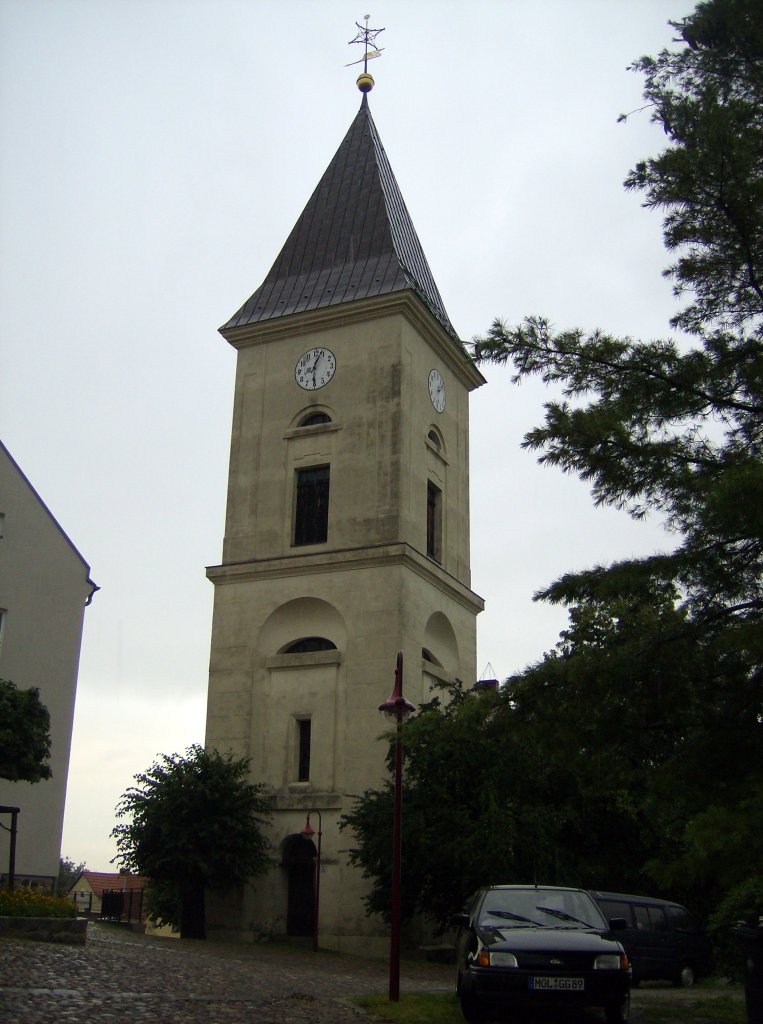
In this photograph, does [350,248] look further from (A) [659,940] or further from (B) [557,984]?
(B) [557,984]

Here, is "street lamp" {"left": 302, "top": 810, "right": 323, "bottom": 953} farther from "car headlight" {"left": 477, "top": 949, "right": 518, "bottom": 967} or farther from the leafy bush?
"car headlight" {"left": 477, "top": 949, "right": 518, "bottom": 967}

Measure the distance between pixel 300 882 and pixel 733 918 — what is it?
59.2 ft

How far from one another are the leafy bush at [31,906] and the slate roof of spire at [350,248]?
881 inches

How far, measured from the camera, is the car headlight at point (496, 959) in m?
10.8

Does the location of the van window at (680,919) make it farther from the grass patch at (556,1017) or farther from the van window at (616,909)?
the grass patch at (556,1017)

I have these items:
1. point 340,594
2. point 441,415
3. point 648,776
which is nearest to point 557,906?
point 648,776

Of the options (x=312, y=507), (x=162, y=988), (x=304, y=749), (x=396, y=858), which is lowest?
(x=162, y=988)

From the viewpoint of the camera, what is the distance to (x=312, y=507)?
35.1 metres

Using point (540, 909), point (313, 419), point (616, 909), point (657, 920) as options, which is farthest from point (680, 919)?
point (313, 419)

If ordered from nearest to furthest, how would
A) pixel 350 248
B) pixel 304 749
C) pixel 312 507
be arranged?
pixel 304 749
pixel 312 507
pixel 350 248

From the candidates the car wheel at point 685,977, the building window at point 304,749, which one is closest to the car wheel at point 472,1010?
the car wheel at point 685,977

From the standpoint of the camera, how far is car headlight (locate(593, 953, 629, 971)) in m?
10.8

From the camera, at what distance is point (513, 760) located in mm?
24188

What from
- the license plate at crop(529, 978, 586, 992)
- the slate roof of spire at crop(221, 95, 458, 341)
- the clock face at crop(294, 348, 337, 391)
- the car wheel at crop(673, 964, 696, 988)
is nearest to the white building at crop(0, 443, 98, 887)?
the clock face at crop(294, 348, 337, 391)
